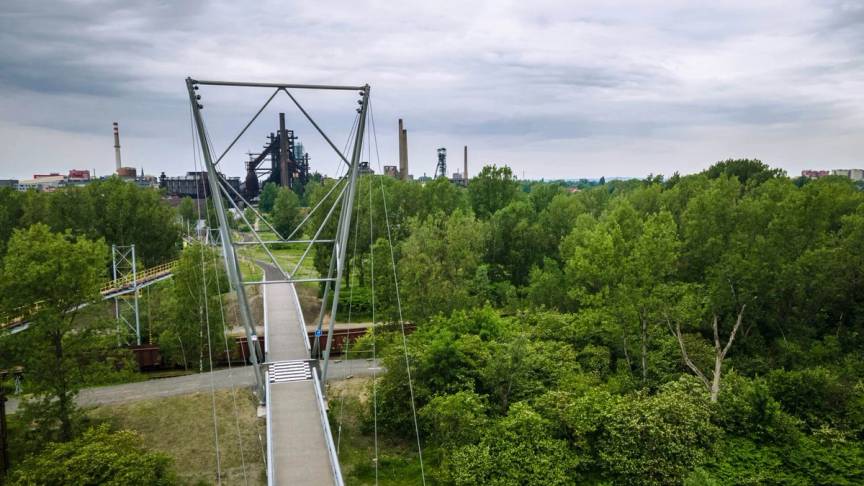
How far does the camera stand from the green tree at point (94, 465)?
14.9 metres

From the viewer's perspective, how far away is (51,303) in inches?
711

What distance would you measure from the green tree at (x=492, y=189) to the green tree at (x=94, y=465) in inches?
1468

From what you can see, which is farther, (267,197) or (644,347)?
(267,197)

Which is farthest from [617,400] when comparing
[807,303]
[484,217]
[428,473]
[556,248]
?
[484,217]

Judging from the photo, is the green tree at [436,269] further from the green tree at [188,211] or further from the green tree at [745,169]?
the green tree at [188,211]

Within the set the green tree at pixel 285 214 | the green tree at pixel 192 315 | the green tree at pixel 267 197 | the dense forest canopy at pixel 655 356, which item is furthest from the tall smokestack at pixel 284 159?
the green tree at pixel 192 315

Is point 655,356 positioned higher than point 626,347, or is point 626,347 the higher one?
point 626,347

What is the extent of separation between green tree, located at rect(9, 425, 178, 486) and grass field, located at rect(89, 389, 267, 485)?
189cm

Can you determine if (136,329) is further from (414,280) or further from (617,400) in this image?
(617,400)

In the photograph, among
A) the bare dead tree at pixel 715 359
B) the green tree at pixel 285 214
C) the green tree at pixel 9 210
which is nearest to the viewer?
the bare dead tree at pixel 715 359

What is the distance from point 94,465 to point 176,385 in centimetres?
798

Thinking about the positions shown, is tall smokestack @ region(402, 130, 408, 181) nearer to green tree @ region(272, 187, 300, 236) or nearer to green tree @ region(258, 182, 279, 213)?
green tree @ region(258, 182, 279, 213)

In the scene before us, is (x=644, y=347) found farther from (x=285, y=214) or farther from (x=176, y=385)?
(x=285, y=214)

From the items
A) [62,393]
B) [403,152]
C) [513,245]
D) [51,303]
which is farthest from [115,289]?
[403,152]
